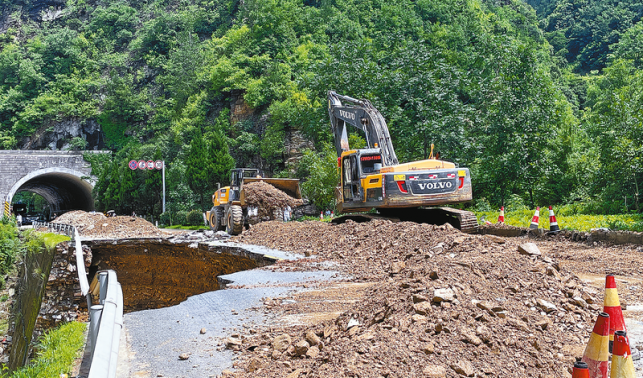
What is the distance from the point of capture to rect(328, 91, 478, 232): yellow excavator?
13422mm

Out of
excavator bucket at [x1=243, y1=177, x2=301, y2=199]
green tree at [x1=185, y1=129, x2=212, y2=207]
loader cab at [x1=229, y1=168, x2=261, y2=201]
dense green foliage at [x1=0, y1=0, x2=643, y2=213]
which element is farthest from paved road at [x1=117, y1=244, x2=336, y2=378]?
green tree at [x1=185, y1=129, x2=212, y2=207]

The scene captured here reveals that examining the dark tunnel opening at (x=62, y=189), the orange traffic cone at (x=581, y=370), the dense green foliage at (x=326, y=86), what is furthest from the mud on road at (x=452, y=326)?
the dark tunnel opening at (x=62, y=189)

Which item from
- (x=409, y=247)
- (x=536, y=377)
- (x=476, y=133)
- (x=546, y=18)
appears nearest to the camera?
(x=536, y=377)

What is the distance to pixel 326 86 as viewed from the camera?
30.1 m

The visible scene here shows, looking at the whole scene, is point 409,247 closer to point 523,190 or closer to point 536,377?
point 536,377

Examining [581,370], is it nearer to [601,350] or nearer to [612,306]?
[601,350]

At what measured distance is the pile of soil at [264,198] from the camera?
68.8 feet

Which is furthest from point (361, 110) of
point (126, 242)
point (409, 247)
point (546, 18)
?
point (546, 18)

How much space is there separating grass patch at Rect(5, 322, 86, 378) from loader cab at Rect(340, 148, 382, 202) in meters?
8.88

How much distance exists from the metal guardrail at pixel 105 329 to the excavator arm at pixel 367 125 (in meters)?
11.1

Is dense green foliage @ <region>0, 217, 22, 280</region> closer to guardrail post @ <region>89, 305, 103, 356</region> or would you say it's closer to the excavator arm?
the excavator arm

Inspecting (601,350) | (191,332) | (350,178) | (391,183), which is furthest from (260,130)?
(601,350)

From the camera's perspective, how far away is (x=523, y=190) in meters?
22.7

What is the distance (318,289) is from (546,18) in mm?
71218
